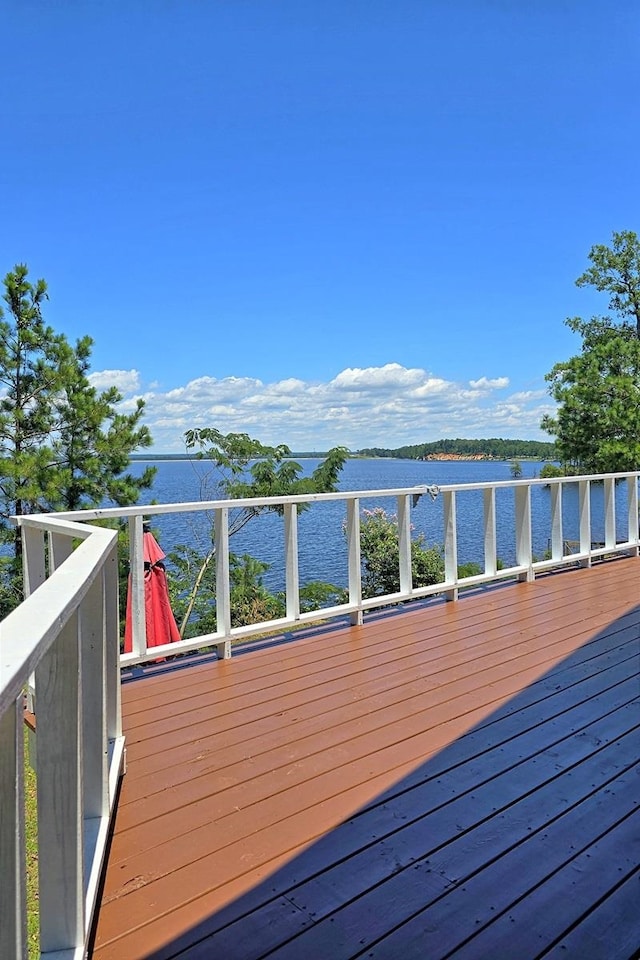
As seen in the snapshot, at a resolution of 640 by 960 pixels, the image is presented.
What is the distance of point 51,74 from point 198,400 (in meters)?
15.2

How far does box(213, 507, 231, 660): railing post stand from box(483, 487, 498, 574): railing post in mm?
2670

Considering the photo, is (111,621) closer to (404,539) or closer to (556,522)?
(404,539)

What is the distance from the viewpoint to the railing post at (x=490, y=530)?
5.44 meters

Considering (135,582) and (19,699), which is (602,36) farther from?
(19,699)

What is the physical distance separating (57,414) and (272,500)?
21.6 ft

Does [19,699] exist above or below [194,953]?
above

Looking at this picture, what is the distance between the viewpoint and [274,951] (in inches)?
57.0

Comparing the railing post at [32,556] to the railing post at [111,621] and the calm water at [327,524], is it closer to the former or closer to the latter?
the railing post at [111,621]

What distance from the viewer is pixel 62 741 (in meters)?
1.23

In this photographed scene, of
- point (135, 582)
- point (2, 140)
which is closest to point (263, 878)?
point (135, 582)

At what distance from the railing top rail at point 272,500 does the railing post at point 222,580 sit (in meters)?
0.11

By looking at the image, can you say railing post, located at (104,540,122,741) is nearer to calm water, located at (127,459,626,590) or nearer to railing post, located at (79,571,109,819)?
railing post, located at (79,571,109,819)

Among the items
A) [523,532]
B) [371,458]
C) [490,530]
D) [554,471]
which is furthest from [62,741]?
[371,458]

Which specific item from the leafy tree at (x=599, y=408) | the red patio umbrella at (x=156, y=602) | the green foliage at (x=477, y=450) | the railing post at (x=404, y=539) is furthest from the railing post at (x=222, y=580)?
the leafy tree at (x=599, y=408)
